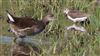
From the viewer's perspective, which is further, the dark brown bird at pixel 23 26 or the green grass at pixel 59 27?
the dark brown bird at pixel 23 26

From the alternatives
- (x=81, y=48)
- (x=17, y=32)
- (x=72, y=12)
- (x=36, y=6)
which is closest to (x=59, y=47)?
(x=81, y=48)

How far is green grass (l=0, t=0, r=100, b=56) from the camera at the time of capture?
6.90m

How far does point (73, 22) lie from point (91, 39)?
3.07 feet

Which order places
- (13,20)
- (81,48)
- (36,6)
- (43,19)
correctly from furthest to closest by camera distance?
(36,6), (43,19), (13,20), (81,48)

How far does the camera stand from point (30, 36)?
24.8ft

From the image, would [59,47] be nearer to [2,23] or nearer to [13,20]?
[13,20]

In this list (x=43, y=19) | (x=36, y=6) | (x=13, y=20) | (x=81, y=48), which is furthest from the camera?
(x=36, y=6)

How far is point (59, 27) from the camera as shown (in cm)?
787

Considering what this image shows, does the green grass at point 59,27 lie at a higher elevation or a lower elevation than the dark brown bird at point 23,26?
lower

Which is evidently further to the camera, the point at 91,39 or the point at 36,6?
the point at 36,6

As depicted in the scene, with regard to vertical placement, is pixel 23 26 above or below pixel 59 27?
above

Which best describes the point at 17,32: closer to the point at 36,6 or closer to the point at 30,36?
the point at 30,36

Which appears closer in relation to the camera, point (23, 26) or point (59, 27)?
point (23, 26)

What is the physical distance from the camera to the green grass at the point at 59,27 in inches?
272
